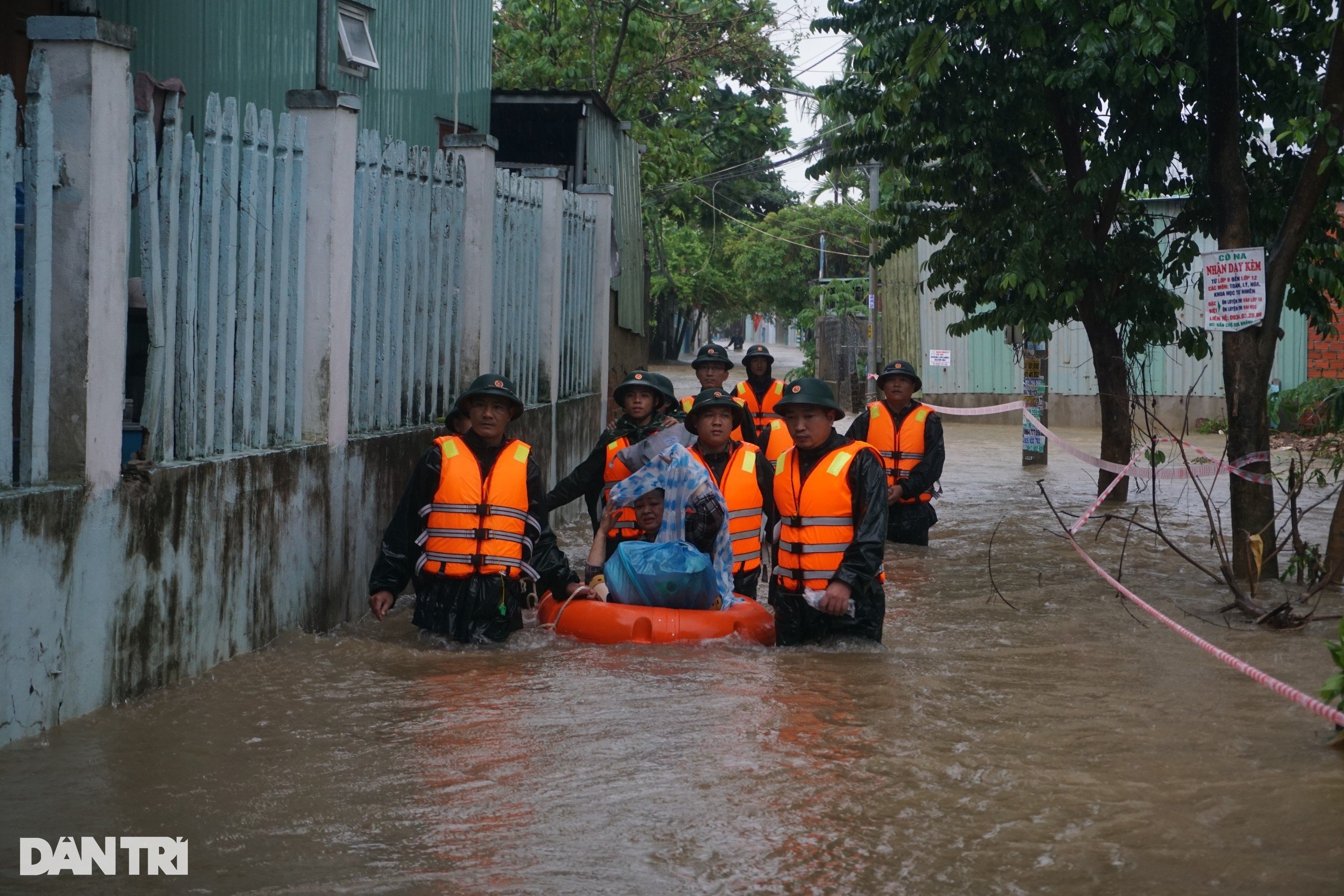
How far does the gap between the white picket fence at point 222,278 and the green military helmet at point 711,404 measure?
208 cm

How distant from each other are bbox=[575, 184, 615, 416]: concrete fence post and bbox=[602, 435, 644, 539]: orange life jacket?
243 inches

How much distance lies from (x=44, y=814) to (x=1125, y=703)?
4337 mm

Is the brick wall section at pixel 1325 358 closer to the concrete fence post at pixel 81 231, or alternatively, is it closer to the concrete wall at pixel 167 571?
the concrete wall at pixel 167 571

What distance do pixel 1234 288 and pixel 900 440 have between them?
3281 millimetres

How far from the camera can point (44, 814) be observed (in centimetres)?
422

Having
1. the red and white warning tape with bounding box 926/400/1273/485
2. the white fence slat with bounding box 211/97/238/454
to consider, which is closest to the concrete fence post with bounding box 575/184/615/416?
the red and white warning tape with bounding box 926/400/1273/485

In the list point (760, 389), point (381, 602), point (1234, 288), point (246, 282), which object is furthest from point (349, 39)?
point (1234, 288)

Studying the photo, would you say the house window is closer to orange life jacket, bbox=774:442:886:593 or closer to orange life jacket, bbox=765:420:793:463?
orange life jacket, bbox=765:420:793:463

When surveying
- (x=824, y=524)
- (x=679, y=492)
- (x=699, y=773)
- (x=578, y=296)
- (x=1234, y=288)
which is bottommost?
(x=699, y=773)

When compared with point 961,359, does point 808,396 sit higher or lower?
lower

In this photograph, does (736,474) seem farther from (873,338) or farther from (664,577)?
(873,338)

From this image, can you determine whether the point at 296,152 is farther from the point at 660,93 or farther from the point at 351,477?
the point at 660,93

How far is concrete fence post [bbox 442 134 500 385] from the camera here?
9.51 meters

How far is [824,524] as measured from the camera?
672 cm
